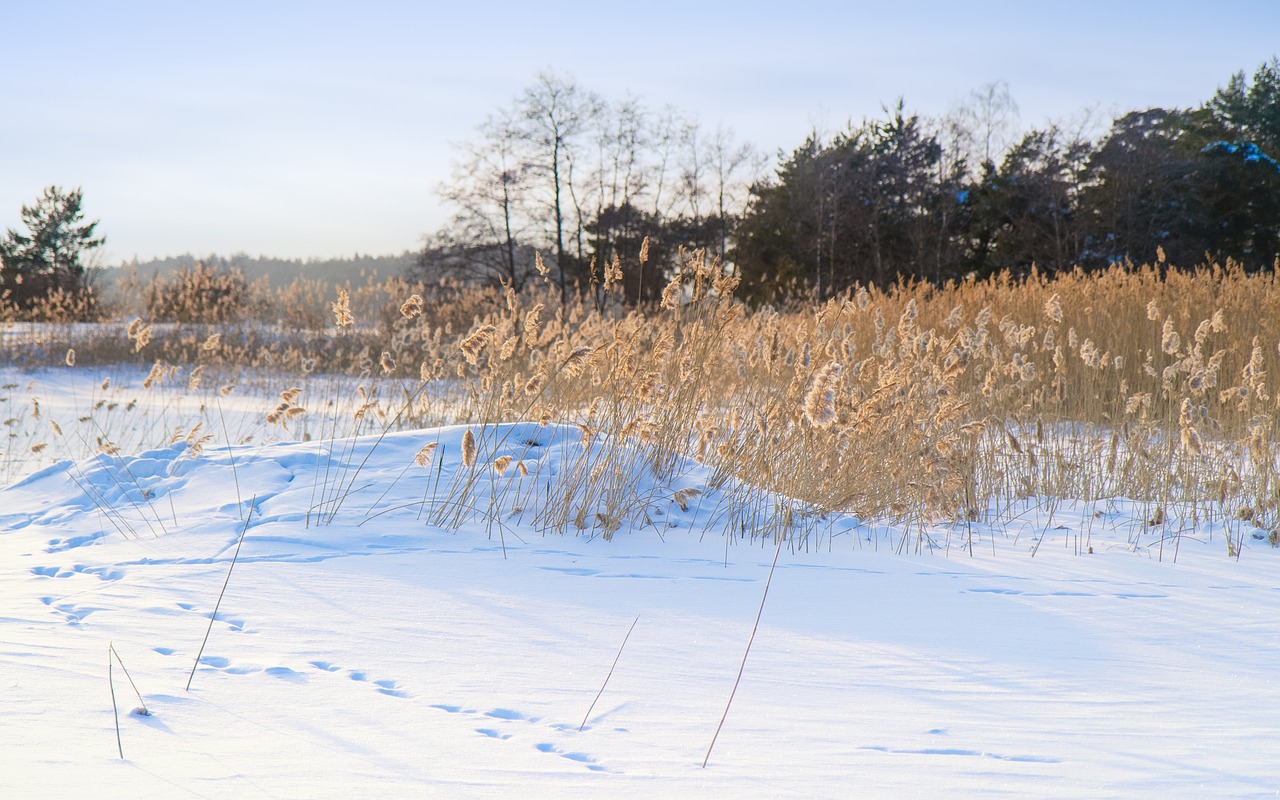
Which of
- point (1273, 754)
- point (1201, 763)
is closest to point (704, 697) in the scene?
point (1201, 763)

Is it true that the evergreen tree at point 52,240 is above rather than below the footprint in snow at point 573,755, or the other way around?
above

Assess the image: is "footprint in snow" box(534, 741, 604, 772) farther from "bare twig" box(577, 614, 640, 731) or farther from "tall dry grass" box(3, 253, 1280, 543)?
"tall dry grass" box(3, 253, 1280, 543)

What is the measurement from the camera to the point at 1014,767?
5.08ft

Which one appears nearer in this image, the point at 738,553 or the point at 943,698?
the point at 943,698

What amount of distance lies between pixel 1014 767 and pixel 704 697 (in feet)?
2.04

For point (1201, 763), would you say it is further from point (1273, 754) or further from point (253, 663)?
point (253, 663)

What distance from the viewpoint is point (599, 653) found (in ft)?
7.24

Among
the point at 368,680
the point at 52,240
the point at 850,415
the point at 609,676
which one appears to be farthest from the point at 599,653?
the point at 52,240

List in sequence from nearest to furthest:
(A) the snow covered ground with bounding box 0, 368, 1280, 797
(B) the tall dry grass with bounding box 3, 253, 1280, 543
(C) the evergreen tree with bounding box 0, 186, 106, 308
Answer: (A) the snow covered ground with bounding box 0, 368, 1280, 797 → (B) the tall dry grass with bounding box 3, 253, 1280, 543 → (C) the evergreen tree with bounding box 0, 186, 106, 308

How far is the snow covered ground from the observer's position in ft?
4.96

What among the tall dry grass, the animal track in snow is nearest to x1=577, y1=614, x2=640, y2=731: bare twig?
the animal track in snow

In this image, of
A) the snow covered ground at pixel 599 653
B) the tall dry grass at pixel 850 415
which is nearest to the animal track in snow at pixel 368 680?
the snow covered ground at pixel 599 653

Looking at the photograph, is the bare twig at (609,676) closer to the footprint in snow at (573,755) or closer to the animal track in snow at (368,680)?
the footprint in snow at (573,755)

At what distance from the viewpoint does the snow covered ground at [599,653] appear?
4.96ft
